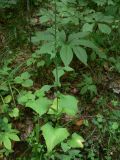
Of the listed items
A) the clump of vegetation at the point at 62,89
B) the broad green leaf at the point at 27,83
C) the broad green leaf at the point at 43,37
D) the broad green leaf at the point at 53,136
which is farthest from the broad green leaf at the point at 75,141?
the broad green leaf at the point at 43,37

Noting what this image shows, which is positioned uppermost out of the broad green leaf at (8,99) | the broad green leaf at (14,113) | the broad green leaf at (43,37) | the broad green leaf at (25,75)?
the broad green leaf at (43,37)

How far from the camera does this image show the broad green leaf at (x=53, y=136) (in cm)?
A: 231

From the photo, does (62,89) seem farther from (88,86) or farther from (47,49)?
(47,49)

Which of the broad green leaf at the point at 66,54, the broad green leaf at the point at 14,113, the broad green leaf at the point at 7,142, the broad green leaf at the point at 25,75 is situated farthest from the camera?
the broad green leaf at the point at 25,75

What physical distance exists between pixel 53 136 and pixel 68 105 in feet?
0.84

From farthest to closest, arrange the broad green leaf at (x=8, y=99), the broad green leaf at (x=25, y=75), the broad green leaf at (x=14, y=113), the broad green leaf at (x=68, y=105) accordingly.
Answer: the broad green leaf at (x=25, y=75) → the broad green leaf at (x=8, y=99) → the broad green leaf at (x=14, y=113) → the broad green leaf at (x=68, y=105)

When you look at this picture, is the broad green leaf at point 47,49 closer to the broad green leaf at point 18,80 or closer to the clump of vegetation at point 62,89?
the clump of vegetation at point 62,89

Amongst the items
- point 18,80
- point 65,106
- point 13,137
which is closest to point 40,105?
point 65,106

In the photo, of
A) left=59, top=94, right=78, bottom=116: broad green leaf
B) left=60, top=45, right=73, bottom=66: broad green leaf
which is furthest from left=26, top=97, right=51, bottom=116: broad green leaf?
left=60, top=45, right=73, bottom=66: broad green leaf

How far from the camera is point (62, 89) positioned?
122 inches

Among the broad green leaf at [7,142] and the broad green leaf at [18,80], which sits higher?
the broad green leaf at [18,80]

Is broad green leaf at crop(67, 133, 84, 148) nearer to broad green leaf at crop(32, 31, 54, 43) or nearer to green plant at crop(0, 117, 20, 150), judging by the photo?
green plant at crop(0, 117, 20, 150)

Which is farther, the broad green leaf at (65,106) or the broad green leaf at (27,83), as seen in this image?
the broad green leaf at (27,83)

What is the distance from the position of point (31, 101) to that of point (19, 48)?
3.76ft
